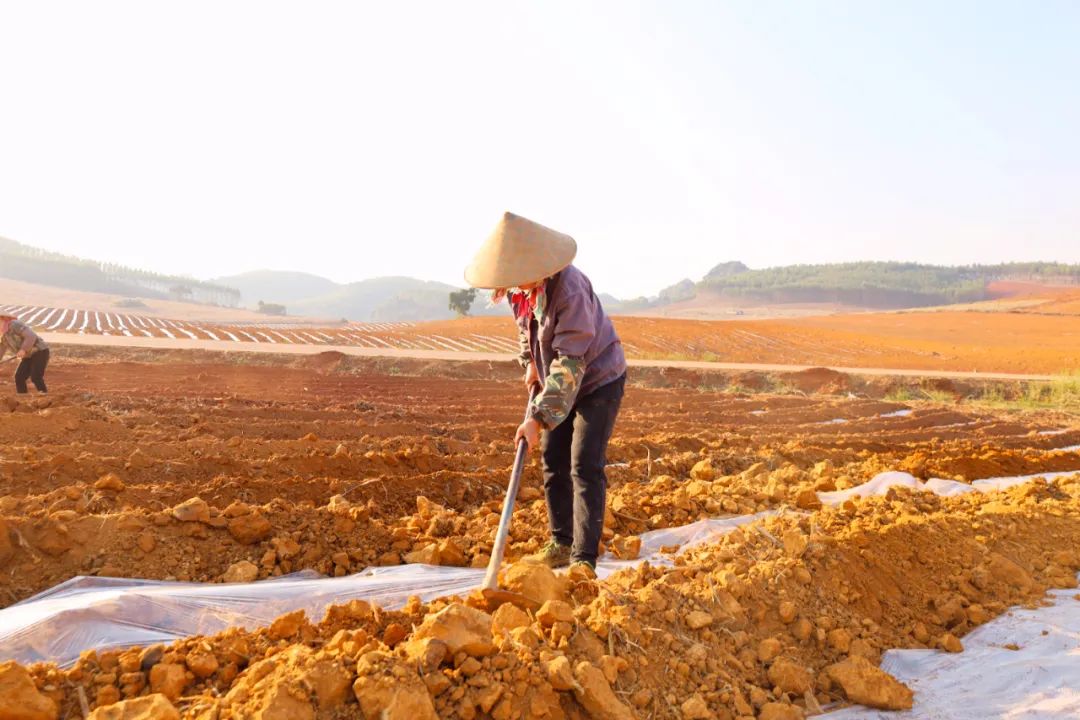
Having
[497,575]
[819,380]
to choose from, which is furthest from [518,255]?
[819,380]

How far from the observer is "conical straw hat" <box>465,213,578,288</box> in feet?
8.86

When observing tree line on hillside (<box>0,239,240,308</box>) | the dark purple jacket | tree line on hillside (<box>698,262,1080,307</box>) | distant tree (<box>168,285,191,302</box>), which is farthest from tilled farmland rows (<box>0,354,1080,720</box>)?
distant tree (<box>168,285,191,302</box>)

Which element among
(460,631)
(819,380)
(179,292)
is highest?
(179,292)

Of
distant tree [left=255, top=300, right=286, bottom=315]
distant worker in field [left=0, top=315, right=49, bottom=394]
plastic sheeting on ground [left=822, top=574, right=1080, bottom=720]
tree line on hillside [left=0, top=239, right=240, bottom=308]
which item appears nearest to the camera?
plastic sheeting on ground [left=822, top=574, right=1080, bottom=720]

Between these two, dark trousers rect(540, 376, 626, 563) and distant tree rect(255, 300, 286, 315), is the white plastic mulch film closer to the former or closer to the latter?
dark trousers rect(540, 376, 626, 563)

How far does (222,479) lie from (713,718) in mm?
3251

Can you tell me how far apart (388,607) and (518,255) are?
1368 millimetres

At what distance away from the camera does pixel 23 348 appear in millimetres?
7621

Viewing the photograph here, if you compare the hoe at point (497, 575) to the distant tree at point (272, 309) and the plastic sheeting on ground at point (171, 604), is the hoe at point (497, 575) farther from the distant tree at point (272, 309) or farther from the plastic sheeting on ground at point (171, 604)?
the distant tree at point (272, 309)

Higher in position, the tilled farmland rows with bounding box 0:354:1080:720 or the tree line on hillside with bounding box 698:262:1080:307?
the tree line on hillside with bounding box 698:262:1080:307

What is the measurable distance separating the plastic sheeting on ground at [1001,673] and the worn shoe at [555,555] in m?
1.26

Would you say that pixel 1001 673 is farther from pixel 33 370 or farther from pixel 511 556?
pixel 33 370

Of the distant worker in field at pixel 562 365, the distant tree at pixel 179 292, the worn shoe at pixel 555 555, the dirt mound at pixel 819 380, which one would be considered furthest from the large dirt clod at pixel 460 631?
the distant tree at pixel 179 292

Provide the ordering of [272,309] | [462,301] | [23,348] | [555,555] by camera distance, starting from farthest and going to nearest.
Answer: [272,309] → [462,301] → [23,348] → [555,555]
